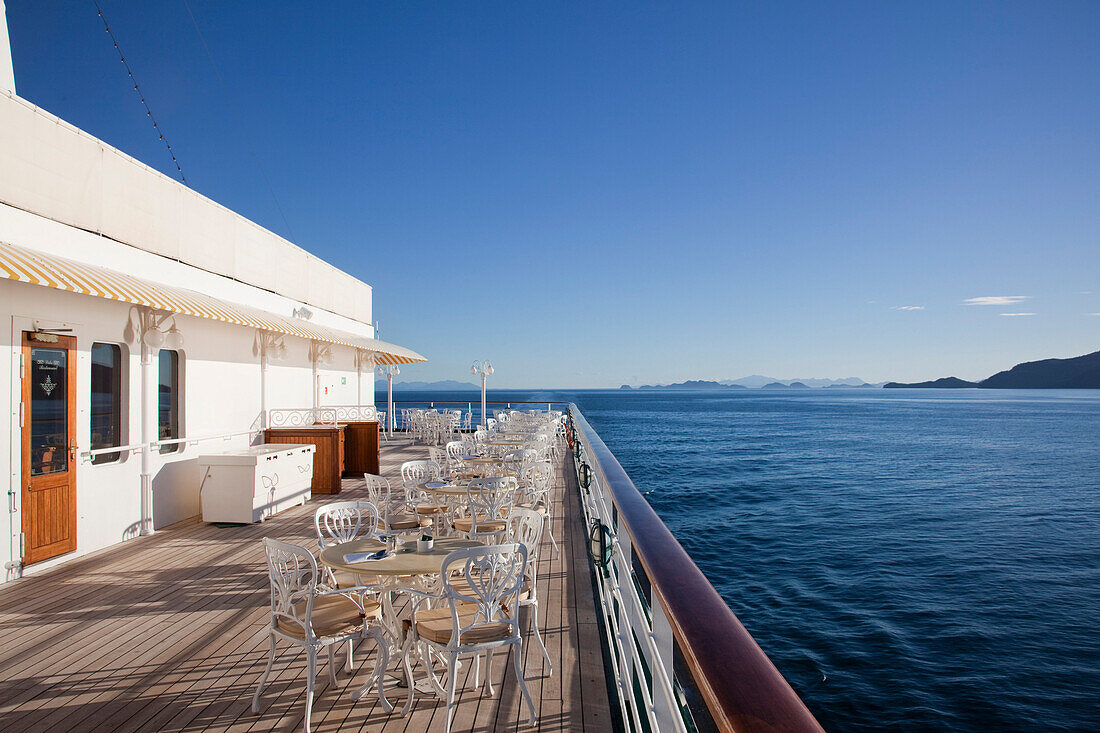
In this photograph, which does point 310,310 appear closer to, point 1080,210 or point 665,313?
point 1080,210

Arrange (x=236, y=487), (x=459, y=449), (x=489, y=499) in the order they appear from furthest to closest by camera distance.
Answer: (x=459, y=449) → (x=236, y=487) → (x=489, y=499)

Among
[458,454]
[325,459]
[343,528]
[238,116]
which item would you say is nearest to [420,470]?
[325,459]

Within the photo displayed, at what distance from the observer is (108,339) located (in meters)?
5.81

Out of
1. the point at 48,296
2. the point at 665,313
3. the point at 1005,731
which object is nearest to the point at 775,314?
the point at 665,313

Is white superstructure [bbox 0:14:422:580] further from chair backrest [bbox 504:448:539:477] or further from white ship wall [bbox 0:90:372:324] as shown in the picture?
chair backrest [bbox 504:448:539:477]

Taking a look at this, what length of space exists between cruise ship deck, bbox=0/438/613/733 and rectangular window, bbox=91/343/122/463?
3.82ft

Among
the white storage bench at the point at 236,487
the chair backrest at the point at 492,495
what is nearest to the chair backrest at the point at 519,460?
the chair backrest at the point at 492,495

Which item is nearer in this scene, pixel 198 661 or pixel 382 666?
pixel 382 666

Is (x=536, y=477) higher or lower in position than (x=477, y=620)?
higher

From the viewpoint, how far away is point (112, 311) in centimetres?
586

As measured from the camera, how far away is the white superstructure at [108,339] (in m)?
4.87

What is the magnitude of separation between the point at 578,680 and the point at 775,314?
6123 centimetres

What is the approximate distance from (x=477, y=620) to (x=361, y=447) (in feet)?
24.6

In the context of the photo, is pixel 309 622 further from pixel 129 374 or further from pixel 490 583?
pixel 129 374
